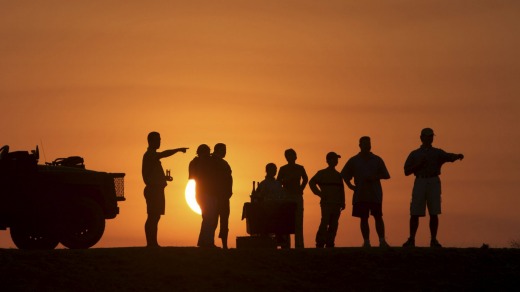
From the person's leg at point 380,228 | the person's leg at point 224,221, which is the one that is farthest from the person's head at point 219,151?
the person's leg at point 380,228

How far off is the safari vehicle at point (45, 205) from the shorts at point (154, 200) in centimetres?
324

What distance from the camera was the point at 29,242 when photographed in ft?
84.7

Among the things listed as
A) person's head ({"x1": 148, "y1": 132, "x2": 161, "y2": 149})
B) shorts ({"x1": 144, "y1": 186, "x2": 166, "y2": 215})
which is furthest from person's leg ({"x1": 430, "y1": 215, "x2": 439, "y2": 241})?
person's head ({"x1": 148, "y1": 132, "x2": 161, "y2": 149})

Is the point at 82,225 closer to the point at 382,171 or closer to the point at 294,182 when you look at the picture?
the point at 294,182

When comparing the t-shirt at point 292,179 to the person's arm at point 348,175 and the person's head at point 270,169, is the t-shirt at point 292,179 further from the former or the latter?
the person's arm at point 348,175

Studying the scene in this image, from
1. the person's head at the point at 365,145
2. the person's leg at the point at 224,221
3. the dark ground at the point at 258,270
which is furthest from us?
the person's head at the point at 365,145

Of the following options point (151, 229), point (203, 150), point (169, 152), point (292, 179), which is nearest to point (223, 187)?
point (203, 150)

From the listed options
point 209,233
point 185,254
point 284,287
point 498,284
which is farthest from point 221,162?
point 498,284

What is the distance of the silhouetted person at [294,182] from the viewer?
1026 inches

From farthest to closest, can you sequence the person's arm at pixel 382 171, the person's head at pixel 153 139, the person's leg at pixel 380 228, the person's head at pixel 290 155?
the person's head at pixel 290 155 < the person's arm at pixel 382 171 < the person's leg at pixel 380 228 < the person's head at pixel 153 139

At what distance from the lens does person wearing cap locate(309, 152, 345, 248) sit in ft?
84.8

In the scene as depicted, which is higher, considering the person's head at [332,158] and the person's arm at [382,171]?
the person's head at [332,158]

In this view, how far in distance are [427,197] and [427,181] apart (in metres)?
0.34

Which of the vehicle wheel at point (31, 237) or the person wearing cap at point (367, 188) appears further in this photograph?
the vehicle wheel at point (31, 237)
